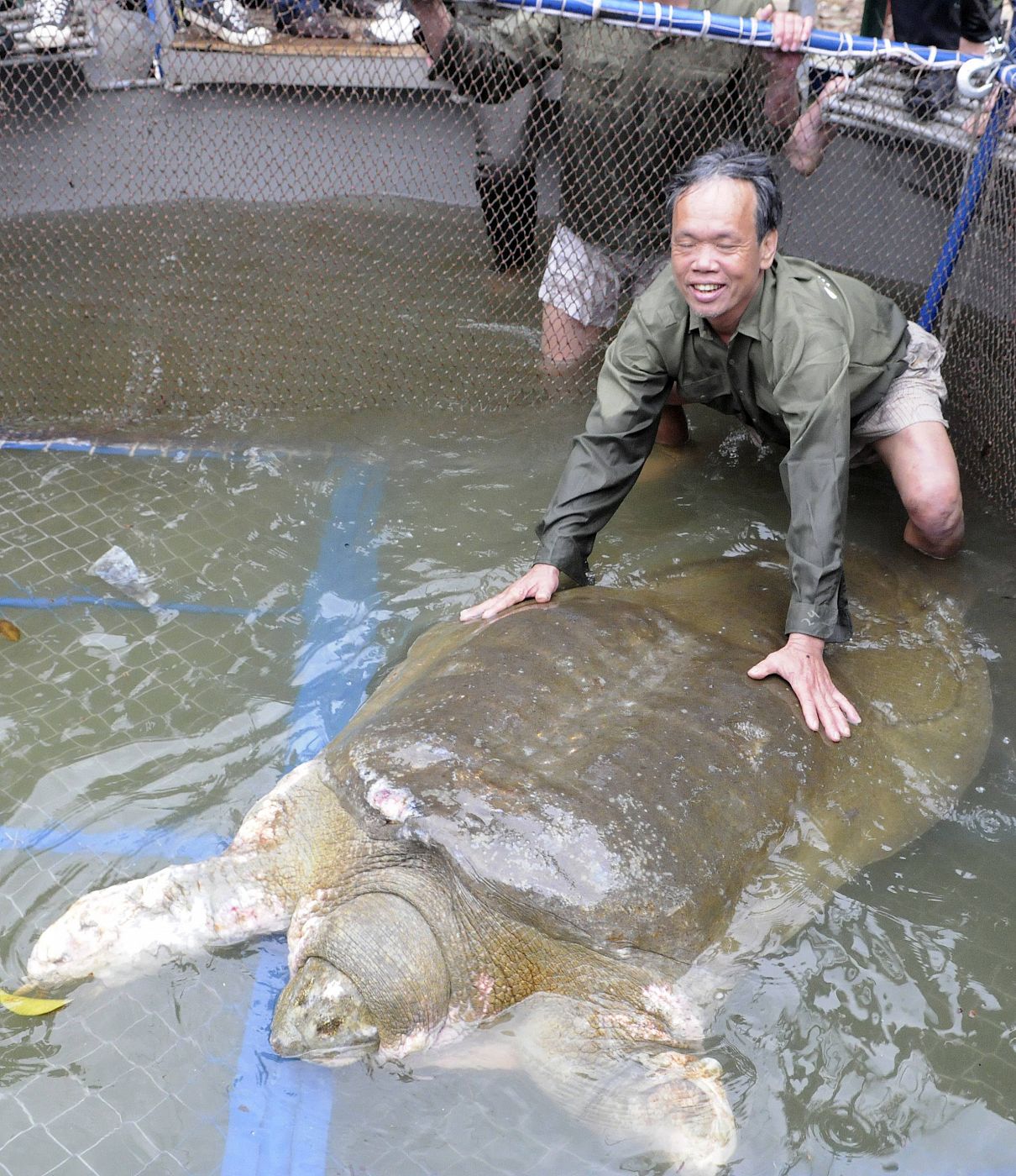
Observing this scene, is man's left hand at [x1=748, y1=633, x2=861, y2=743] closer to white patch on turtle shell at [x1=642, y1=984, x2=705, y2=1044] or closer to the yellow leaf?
white patch on turtle shell at [x1=642, y1=984, x2=705, y2=1044]

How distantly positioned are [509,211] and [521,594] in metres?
2.64

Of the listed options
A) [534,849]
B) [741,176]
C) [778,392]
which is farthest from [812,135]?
[534,849]

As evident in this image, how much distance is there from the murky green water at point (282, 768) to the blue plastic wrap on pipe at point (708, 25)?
1390mm

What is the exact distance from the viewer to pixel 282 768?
2648mm

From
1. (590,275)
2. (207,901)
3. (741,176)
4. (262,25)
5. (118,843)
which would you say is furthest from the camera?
(262,25)

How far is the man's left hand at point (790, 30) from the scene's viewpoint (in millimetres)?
3268

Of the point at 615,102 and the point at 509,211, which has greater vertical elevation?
the point at 615,102

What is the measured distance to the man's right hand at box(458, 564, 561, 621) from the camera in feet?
9.22

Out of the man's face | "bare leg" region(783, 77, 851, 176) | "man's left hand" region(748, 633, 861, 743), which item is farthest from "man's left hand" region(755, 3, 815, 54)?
"man's left hand" region(748, 633, 861, 743)

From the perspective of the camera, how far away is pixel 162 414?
4207 millimetres

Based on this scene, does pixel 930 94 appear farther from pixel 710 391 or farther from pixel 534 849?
pixel 534 849

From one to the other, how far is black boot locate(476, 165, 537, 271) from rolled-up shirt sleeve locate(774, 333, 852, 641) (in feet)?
7.45

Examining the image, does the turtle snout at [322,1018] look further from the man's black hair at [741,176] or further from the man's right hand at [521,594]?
the man's black hair at [741,176]

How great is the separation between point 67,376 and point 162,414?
1.80ft
